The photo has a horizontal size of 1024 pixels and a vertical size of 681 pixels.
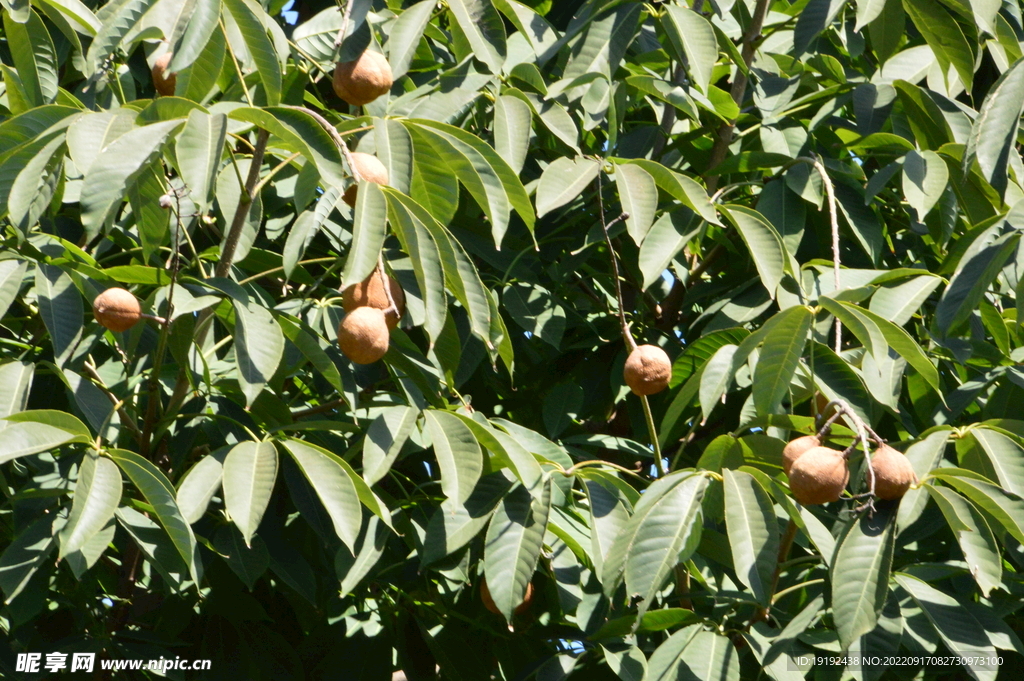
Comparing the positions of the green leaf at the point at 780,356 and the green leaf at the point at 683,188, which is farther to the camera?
the green leaf at the point at 683,188

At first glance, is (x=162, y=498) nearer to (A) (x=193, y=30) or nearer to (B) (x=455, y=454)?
(B) (x=455, y=454)

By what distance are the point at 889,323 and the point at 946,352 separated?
62 cm

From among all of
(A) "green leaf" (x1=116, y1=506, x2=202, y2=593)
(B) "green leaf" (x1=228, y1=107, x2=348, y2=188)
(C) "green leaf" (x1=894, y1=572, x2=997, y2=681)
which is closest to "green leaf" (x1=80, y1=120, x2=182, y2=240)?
(B) "green leaf" (x1=228, y1=107, x2=348, y2=188)

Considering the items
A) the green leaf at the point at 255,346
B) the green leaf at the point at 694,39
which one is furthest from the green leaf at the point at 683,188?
the green leaf at the point at 255,346

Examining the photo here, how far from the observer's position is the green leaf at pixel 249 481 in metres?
1.45

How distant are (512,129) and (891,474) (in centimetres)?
90

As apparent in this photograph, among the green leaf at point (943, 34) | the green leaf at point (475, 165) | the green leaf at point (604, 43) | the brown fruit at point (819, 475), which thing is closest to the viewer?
the brown fruit at point (819, 475)

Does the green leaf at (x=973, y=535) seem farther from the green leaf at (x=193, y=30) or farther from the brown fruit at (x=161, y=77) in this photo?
→ the brown fruit at (x=161, y=77)

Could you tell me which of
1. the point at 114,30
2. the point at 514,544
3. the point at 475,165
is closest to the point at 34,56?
the point at 114,30

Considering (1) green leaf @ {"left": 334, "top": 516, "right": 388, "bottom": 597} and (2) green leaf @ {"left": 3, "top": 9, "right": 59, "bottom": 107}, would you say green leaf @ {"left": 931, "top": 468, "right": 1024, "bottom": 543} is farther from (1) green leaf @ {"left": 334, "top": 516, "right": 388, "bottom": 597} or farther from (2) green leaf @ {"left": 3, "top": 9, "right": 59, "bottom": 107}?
(2) green leaf @ {"left": 3, "top": 9, "right": 59, "bottom": 107}

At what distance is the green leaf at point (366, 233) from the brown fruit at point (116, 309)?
1.49 feet

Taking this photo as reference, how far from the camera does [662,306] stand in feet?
7.92

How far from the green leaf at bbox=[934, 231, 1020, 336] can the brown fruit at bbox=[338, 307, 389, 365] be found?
Result: 91cm

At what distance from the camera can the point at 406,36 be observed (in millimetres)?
1806
